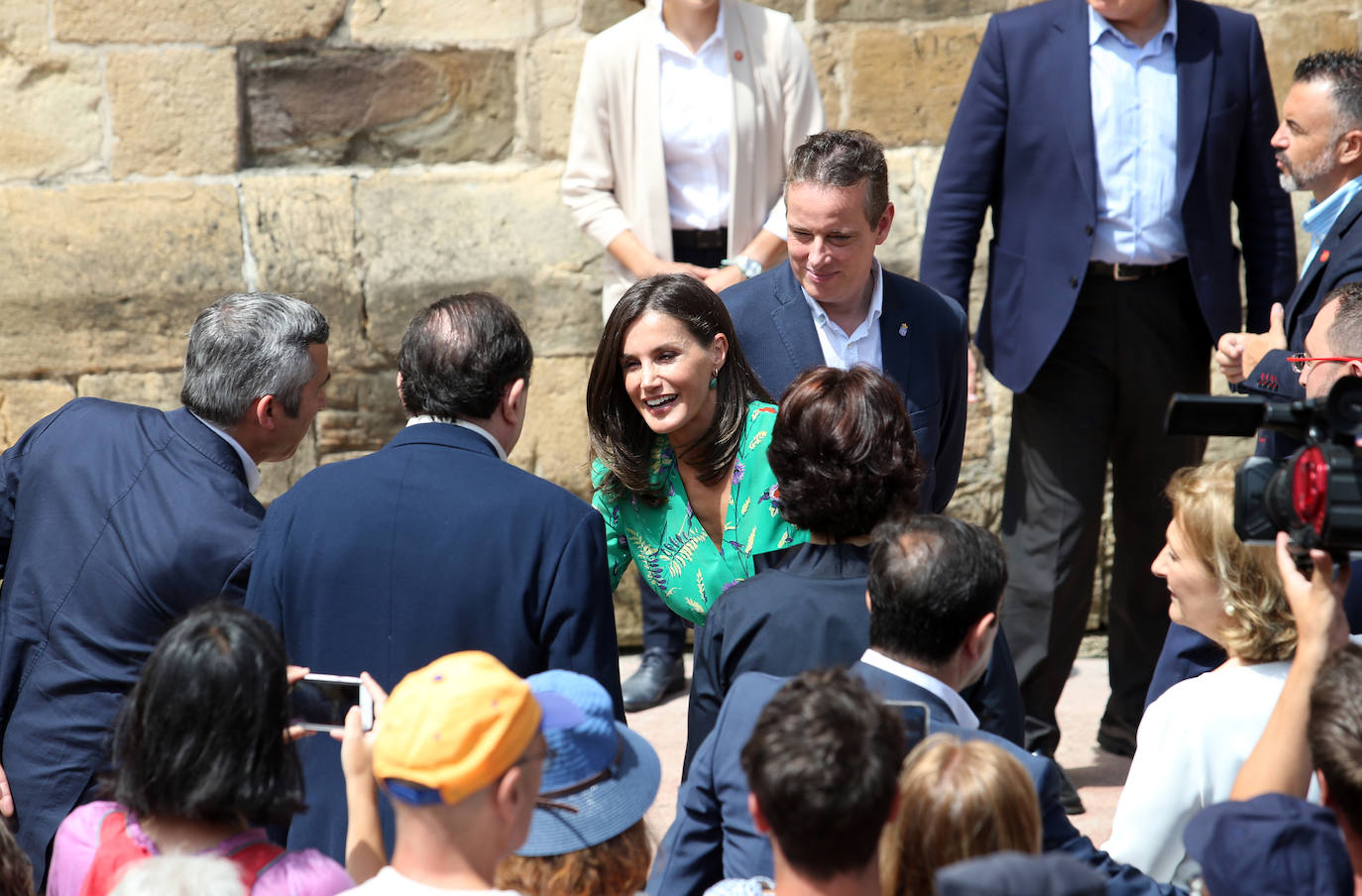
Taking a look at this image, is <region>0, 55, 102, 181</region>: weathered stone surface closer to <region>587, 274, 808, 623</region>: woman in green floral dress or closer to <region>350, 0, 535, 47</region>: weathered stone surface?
<region>350, 0, 535, 47</region>: weathered stone surface

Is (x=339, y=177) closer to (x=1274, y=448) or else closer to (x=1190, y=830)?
(x=1274, y=448)

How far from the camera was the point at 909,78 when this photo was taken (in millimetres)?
4871

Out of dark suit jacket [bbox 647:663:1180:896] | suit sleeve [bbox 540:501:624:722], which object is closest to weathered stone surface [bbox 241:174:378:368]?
suit sleeve [bbox 540:501:624:722]

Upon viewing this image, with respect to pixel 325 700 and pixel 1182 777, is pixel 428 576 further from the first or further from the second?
pixel 1182 777

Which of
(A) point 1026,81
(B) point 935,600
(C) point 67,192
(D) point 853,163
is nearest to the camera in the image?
(B) point 935,600

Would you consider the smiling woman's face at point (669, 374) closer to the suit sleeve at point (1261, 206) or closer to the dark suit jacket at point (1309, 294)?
the dark suit jacket at point (1309, 294)

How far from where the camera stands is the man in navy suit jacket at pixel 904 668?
82.7 inches

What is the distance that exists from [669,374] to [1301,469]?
1280mm

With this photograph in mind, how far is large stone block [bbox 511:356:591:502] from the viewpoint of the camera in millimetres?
4840

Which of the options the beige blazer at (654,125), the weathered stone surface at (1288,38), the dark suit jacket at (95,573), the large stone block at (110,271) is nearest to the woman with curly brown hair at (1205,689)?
the dark suit jacket at (95,573)

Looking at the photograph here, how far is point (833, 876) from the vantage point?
1.72 meters

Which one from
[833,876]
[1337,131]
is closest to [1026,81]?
[1337,131]

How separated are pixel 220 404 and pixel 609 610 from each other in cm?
83

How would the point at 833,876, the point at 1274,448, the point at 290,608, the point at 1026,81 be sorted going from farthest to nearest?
the point at 1026,81
the point at 1274,448
the point at 290,608
the point at 833,876
